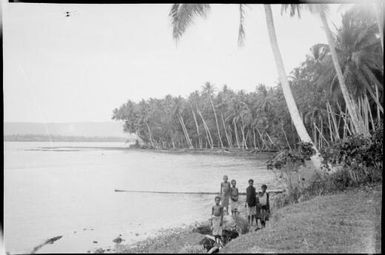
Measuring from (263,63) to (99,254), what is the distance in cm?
298

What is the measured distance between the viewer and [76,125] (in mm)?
4324

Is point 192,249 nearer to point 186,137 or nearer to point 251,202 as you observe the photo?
point 251,202

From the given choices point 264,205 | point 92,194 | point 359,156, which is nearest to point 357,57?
point 359,156

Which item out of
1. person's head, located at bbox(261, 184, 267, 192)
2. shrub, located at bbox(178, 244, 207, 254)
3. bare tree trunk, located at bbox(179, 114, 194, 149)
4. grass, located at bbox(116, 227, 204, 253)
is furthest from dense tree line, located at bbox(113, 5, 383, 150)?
shrub, located at bbox(178, 244, 207, 254)

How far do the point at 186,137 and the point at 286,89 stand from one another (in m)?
1.58

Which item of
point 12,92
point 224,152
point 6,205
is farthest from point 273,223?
point 12,92

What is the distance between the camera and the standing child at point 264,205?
4.28m

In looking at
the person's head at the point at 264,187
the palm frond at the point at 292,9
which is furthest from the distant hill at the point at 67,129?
the palm frond at the point at 292,9

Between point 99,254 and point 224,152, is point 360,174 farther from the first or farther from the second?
point 99,254

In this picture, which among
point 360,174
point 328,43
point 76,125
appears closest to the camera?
point 76,125

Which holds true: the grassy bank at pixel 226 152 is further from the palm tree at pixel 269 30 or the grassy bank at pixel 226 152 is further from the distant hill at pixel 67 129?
the palm tree at pixel 269 30

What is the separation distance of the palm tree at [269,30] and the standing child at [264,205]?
1.04 meters

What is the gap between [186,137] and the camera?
206 inches

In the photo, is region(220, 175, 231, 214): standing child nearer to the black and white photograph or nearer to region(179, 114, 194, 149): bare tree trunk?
the black and white photograph
